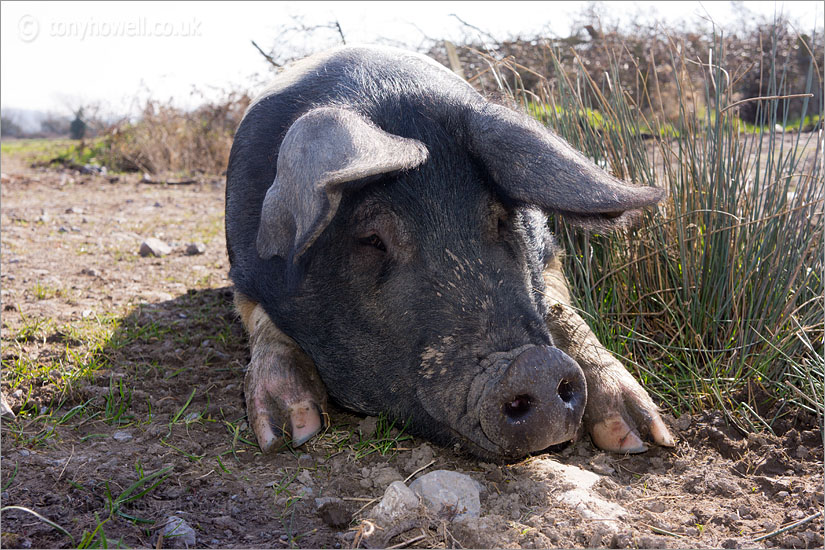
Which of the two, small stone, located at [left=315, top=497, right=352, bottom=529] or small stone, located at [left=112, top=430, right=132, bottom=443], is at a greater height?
small stone, located at [left=315, top=497, right=352, bottom=529]

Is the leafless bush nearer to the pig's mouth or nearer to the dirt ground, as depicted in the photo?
the dirt ground

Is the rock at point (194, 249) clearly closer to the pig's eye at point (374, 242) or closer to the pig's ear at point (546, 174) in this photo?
the pig's eye at point (374, 242)

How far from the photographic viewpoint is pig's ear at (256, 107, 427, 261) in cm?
216

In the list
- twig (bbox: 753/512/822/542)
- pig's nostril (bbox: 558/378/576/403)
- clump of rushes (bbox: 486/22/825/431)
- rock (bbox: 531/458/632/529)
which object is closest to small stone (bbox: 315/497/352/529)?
rock (bbox: 531/458/632/529)

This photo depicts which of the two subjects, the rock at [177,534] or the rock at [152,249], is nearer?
the rock at [177,534]

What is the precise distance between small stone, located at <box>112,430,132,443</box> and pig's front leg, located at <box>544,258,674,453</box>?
5.89ft

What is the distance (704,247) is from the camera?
348cm

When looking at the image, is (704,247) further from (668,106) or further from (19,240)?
(668,106)

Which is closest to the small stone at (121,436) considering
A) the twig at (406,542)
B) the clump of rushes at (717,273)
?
the twig at (406,542)

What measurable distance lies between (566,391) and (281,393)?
1228mm

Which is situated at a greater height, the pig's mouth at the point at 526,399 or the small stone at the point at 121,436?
the pig's mouth at the point at 526,399

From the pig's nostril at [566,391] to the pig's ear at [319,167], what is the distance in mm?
905

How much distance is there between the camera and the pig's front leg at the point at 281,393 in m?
3.04

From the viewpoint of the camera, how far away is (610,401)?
3031 millimetres
